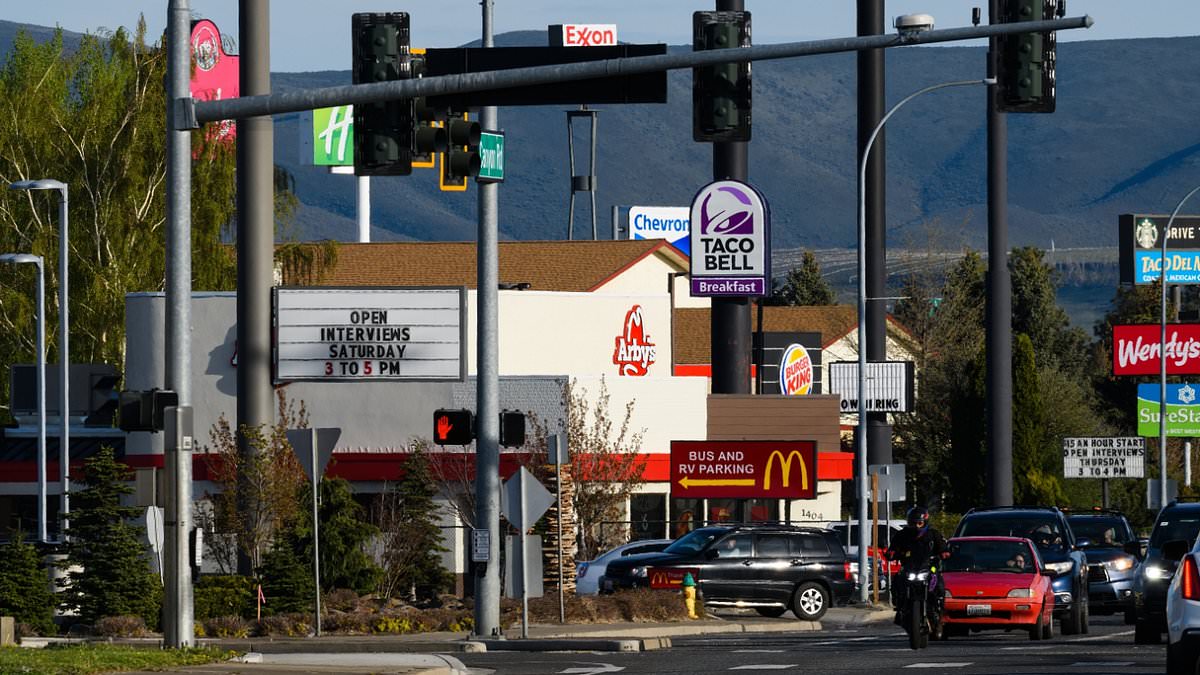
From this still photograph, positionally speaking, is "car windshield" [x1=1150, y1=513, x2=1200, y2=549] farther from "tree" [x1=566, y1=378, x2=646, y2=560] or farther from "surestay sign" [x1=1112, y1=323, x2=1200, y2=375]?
"surestay sign" [x1=1112, y1=323, x2=1200, y2=375]

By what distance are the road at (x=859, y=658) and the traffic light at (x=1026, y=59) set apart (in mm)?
5444

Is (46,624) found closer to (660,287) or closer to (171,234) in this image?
(171,234)

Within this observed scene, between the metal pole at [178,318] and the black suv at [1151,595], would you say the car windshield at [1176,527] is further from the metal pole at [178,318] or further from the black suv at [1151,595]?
the metal pole at [178,318]

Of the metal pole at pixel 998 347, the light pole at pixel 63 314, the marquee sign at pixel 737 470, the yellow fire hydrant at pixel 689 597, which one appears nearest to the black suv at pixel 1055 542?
the yellow fire hydrant at pixel 689 597

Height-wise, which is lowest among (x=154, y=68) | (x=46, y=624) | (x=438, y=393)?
(x=46, y=624)

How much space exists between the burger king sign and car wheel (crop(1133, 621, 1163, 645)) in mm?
56509

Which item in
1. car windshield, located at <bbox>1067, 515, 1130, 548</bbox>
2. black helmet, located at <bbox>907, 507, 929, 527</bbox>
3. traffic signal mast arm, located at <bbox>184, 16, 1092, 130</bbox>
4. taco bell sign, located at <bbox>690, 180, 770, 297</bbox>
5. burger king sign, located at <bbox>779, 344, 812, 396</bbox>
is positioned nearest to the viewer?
traffic signal mast arm, located at <bbox>184, 16, 1092, 130</bbox>

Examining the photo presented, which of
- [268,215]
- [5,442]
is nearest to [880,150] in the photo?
[5,442]

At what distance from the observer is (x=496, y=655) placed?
90.1 feet

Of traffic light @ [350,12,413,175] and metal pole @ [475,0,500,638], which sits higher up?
traffic light @ [350,12,413,175]

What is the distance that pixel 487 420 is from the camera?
30.1m

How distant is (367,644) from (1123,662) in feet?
32.9

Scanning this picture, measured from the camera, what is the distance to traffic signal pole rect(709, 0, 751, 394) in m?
55.4

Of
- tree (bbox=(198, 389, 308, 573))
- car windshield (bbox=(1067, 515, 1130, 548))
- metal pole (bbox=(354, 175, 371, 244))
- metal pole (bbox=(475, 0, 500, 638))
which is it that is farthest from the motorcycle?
metal pole (bbox=(354, 175, 371, 244))
